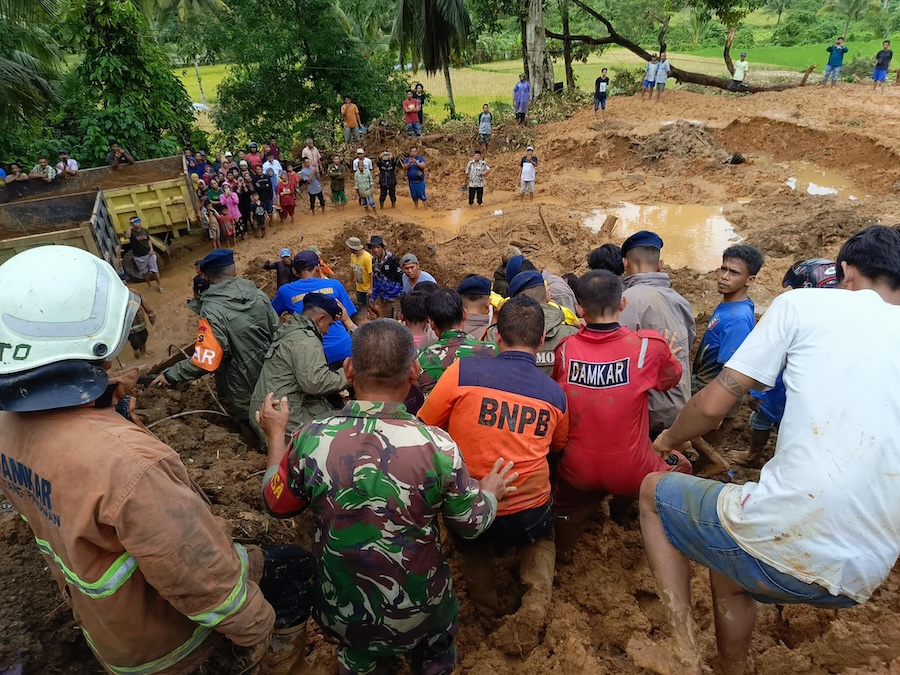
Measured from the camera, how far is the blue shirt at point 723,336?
3883 mm

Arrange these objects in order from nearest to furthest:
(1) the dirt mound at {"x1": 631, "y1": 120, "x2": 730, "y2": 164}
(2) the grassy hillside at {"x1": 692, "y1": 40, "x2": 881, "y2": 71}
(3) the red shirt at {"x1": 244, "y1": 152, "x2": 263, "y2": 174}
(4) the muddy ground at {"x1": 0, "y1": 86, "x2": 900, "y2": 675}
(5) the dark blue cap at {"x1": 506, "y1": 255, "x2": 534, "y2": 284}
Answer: (4) the muddy ground at {"x1": 0, "y1": 86, "x2": 900, "y2": 675}
(5) the dark blue cap at {"x1": 506, "y1": 255, "x2": 534, "y2": 284}
(3) the red shirt at {"x1": 244, "y1": 152, "x2": 263, "y2": 174}
(1) the dirt mound at {"x1": 631, "y1": 120, "x2": 730, "y2": 164}
(2) the grassy hillside at {"x1": 692, "y1": 40, "x2": 881, "y2": 71}

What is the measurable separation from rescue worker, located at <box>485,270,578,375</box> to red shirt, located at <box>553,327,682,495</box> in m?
0.57

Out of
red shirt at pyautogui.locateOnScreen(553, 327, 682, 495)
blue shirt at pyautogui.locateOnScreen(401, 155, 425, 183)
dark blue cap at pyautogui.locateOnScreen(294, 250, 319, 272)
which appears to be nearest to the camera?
red shirt at pyautogui.locateOnScreen(553, 327, 682, 495)

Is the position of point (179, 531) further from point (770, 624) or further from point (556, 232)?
point (556, 232)

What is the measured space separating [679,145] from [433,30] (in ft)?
36.0

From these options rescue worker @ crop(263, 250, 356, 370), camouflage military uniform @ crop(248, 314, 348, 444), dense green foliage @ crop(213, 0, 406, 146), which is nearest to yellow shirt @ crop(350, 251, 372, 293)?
rescue worker @ crop(263, 250, 356, 370)

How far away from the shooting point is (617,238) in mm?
10867

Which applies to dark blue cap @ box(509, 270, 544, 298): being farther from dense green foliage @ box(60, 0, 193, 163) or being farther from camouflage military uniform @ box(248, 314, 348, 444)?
dense green foliage @ box(60, 0, 193, 163)

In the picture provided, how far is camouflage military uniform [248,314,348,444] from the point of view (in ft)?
12.1

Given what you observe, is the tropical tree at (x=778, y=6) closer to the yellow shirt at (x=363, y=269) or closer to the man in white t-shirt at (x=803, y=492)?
the yellow shirt at (x=363, y=269)

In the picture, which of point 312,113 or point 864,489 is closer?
point 864,489

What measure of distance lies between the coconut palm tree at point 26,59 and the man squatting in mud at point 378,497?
13830 millimetres

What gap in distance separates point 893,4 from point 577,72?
28691 millimetres

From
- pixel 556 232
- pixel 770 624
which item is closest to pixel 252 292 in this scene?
pixel 770 624
